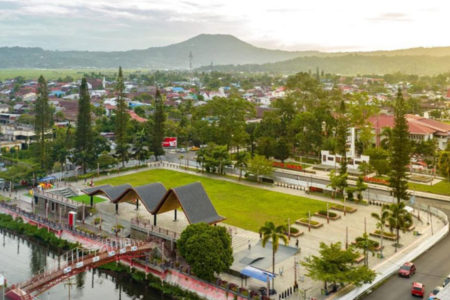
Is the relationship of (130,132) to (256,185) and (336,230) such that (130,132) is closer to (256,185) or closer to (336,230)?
(256,185)

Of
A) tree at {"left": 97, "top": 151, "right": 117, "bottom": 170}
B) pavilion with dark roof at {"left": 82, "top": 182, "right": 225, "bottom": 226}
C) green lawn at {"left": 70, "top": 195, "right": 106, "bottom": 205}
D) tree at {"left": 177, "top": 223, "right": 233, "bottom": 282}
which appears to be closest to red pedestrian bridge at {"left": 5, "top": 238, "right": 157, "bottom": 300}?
pavilion with dark roof at {"left": 82, "top": 182, "right": 225, "bottom": 226}

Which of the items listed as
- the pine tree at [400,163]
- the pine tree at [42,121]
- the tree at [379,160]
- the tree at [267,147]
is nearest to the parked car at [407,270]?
the pine tree at [400,163]

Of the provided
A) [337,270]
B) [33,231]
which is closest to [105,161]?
[33,231]

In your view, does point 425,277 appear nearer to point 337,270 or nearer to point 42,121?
point 337,270

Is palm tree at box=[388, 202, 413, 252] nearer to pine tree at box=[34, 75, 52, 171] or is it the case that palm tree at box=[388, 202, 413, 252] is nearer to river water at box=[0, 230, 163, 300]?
river water at box=[0, 230, 163, 300]

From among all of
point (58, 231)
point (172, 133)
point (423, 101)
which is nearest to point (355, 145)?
point (172, 133)

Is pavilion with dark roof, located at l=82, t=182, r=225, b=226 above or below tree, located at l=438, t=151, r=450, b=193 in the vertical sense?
below

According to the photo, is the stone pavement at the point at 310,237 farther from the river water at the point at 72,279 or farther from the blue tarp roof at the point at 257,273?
the river water at the point at 72,279
